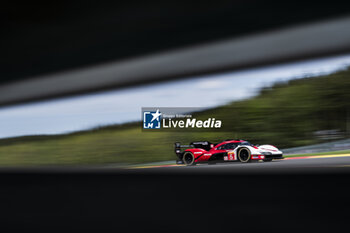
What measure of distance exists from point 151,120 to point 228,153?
14.5 ft

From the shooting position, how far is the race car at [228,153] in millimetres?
10320

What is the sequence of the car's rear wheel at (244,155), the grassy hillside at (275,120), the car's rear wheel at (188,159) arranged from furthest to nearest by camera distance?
the car's rear wheel at (188,159)
the grassy hillside at (275,120)
the car's rear wheel at (244,155)

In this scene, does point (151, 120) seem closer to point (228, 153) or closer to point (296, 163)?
point (228, 153)

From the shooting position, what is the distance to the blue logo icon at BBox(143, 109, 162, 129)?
13.6m

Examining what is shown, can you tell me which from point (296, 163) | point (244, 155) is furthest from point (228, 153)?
point (296, 163)

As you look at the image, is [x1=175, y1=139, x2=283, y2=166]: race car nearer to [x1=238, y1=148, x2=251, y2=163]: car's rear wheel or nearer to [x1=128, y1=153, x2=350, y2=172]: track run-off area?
[x1=238, y1=148, x2=251, y2=163]: car's rear wheel

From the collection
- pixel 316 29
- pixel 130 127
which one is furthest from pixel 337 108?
pixel 130 127

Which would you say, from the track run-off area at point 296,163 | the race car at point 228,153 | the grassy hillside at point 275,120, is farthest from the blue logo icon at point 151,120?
the track run-off area at point 296,163

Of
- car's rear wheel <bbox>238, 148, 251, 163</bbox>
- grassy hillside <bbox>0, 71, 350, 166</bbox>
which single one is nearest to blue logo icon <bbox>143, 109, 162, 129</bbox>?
grassy hillside <bbox>0, 71, 350, 166</bbox>

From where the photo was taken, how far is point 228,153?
34.5ft

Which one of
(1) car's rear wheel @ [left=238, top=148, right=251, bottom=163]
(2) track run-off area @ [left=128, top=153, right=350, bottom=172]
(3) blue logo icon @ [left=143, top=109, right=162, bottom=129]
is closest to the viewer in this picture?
(2) track run-off area @ [left=128, top=153, right=350, bottom=172]

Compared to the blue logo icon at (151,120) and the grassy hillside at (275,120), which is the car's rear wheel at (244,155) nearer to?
the grassy hillside at (275,120)

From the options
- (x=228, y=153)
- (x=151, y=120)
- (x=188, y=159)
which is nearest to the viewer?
(x=228, y=153)
